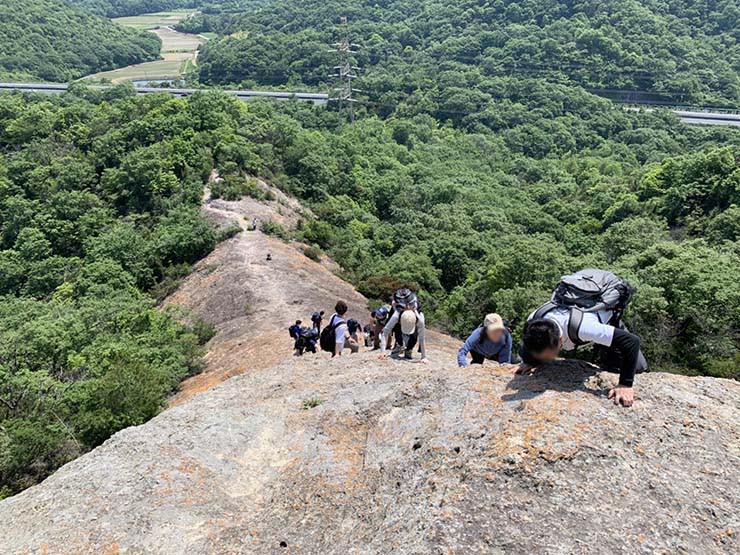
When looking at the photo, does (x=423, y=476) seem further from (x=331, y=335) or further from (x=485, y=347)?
(x=331, y=335)

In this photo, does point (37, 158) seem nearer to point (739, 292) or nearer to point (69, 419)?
point (69, 419)

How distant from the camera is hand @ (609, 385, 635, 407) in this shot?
698 cm

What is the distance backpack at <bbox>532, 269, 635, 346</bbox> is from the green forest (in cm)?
1517

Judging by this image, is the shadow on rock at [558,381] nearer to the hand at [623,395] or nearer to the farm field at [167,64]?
the hand at [623,395]

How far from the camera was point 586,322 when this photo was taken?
628 centimetres

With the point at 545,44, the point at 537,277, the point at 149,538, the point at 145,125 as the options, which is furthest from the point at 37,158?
the point at 545,44

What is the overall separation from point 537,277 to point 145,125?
38094 mm

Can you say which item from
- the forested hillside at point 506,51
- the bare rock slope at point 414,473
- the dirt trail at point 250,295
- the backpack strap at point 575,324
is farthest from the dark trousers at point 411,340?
the forested hillside at point 506,51

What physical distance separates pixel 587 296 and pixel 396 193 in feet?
186

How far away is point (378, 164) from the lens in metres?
69.0

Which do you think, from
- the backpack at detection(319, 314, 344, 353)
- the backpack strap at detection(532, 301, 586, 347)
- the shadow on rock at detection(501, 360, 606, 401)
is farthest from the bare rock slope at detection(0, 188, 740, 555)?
the backpack at detection(319, 314, 344, 353)

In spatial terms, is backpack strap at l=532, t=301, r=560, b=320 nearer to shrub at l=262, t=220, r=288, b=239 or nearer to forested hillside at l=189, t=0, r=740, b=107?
shrub at l=262, t=220, r=288, b=239

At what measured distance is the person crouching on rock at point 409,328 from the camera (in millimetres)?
12359

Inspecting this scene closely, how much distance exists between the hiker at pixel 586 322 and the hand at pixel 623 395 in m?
0.17
